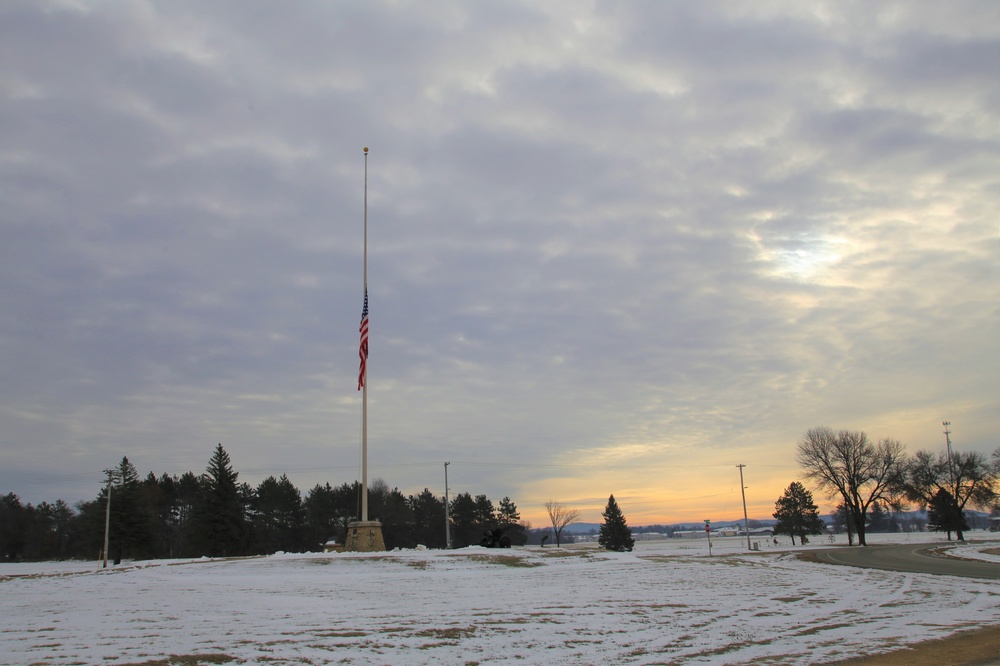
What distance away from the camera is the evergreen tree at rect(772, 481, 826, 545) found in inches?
3937

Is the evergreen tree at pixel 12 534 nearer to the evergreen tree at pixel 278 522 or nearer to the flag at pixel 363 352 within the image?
the evergreen tree at pixel 278 522

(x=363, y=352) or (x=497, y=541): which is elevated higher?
(x=363, y=352)

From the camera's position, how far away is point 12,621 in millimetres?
16594

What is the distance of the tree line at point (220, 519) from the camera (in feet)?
226

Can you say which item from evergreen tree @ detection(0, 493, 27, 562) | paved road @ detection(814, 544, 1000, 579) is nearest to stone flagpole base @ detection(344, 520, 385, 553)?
paved road @ detection(814, 544, 1000, 579)

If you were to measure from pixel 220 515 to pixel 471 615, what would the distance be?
5967 centimetres

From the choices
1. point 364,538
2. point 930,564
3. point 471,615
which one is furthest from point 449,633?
point 930,564

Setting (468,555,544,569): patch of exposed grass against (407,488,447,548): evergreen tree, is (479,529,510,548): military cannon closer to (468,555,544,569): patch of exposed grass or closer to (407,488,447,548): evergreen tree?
(468,555,544,569): patch of exposed grass

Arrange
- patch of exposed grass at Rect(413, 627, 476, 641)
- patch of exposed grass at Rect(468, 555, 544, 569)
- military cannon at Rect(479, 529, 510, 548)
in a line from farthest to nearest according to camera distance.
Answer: military cannon at Rect(479, 529, 510, 548), patch of exposed grass at Rect(468, 555, 544, 569), patch of exposed grass at Rect(413, 627, 476, 641)

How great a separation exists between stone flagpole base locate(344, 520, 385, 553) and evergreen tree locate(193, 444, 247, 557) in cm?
3606

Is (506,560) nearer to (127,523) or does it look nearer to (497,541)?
(497,541)

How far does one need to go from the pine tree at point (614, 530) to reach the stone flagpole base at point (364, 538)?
2476 inches

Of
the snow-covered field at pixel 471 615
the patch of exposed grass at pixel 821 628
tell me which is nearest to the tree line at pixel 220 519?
the snow-covered field at pixel 471 615

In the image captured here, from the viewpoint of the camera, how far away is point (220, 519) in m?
71.3
